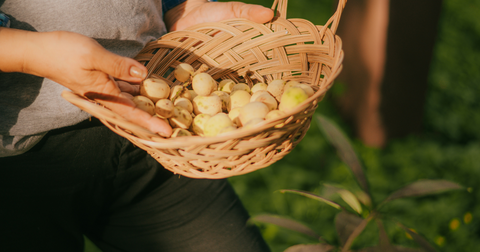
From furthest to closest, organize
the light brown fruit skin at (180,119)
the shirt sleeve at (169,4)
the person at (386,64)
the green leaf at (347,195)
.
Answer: the person at (386,64) < the shirt sleeve at (169,4) < the light brown fruit skin at (180,119) < the green leaf at (347,195)

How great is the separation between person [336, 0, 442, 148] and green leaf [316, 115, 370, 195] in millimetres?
1979

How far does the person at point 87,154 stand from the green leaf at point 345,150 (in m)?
0.44

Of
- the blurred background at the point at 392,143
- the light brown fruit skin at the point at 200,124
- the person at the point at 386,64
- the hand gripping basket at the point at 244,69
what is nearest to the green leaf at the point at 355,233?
the hand gripping basket at the point at 244,69

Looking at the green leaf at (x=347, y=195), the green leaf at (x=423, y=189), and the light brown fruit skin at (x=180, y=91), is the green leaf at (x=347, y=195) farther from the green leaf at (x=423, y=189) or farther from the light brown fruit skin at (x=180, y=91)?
the light brown fruit skin at (x=180, y=91)

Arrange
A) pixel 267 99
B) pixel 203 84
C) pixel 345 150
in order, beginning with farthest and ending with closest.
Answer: pixel 203 84 → pixel 267 99 → pixel 345 150

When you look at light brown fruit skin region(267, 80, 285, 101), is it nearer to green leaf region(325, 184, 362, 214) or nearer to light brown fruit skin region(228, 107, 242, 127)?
light brown fruit skin region(228, 107, 242, 127)

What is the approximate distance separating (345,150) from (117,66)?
58cm

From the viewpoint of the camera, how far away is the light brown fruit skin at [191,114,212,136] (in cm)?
111

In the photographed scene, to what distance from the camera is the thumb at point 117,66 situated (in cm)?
77

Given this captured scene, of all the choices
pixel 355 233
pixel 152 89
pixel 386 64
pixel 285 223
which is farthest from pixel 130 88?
pixel 386 64

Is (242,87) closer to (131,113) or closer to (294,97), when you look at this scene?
(294,97)

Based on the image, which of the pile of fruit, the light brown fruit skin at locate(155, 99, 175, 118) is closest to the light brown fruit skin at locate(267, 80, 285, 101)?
the pile of fruit

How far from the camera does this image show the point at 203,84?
4.02 feet

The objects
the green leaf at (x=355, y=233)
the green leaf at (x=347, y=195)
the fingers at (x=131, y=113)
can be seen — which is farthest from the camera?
the fingers at (x=131, y=113)
